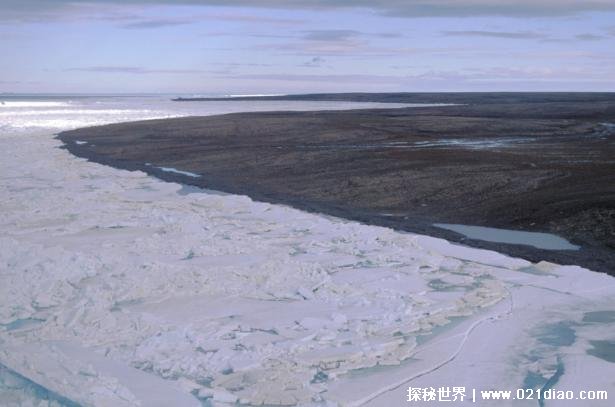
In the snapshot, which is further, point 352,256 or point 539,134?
point 539,134

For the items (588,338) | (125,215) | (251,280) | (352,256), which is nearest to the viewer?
(588,338)

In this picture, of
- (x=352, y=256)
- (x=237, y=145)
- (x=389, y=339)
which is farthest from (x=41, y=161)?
(x=389, y=339)

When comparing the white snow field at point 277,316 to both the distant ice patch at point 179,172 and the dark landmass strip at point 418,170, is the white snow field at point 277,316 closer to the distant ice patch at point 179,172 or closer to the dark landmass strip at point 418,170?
the dark landmass strip at point 418,170

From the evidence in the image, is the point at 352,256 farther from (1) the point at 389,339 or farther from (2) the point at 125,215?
(2) the point at 125,215

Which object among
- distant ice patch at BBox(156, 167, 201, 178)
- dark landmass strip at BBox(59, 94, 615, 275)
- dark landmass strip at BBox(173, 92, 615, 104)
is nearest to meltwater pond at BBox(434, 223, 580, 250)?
dark landmass strip at BBox(59, 94, 615, 275)

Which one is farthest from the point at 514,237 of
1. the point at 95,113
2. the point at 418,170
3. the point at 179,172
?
the point at 95,113

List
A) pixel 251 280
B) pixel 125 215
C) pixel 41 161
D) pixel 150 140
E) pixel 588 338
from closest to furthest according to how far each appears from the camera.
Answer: pixel 588 338 < pixel 251 280 < pixel 125 215 < pixel 41 161 < pixel 150 140
